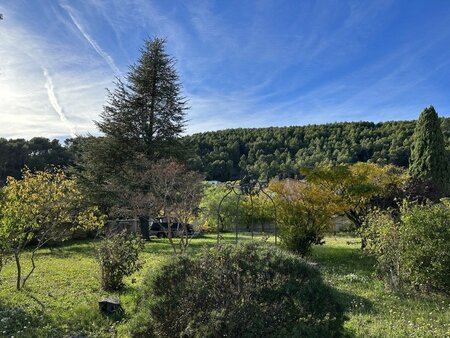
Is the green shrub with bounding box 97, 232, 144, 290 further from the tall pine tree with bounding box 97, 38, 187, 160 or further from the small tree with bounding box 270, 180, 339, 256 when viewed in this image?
the tall pine tree with bounding box 97, 38, 187, 160

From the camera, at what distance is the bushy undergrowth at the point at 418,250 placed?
291 inches

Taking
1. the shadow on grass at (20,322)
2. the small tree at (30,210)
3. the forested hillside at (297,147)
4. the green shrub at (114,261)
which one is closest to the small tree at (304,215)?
the green shrub at (114,261)

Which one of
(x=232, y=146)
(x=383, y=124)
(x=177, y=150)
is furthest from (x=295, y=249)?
(x=383, y=124)

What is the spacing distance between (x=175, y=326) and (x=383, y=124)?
5263 centimetres

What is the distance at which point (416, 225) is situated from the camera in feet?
26.0

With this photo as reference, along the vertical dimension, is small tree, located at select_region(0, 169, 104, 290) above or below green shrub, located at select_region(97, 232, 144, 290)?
above

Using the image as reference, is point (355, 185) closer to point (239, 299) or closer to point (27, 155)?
point (239, 299)

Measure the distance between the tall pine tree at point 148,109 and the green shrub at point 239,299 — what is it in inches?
616

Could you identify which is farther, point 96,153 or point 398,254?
point 96,153

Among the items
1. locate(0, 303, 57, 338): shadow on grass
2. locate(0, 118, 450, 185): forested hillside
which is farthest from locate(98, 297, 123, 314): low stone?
locate(0, 118, 450, 185): forested hillside

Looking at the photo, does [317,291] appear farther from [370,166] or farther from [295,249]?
[370,166]

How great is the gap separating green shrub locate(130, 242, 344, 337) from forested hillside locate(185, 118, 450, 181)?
1263 inches

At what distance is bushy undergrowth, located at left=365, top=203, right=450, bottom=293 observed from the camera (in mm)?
7379

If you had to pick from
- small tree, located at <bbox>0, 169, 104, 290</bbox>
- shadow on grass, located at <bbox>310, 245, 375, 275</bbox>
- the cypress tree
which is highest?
the cypress tree
